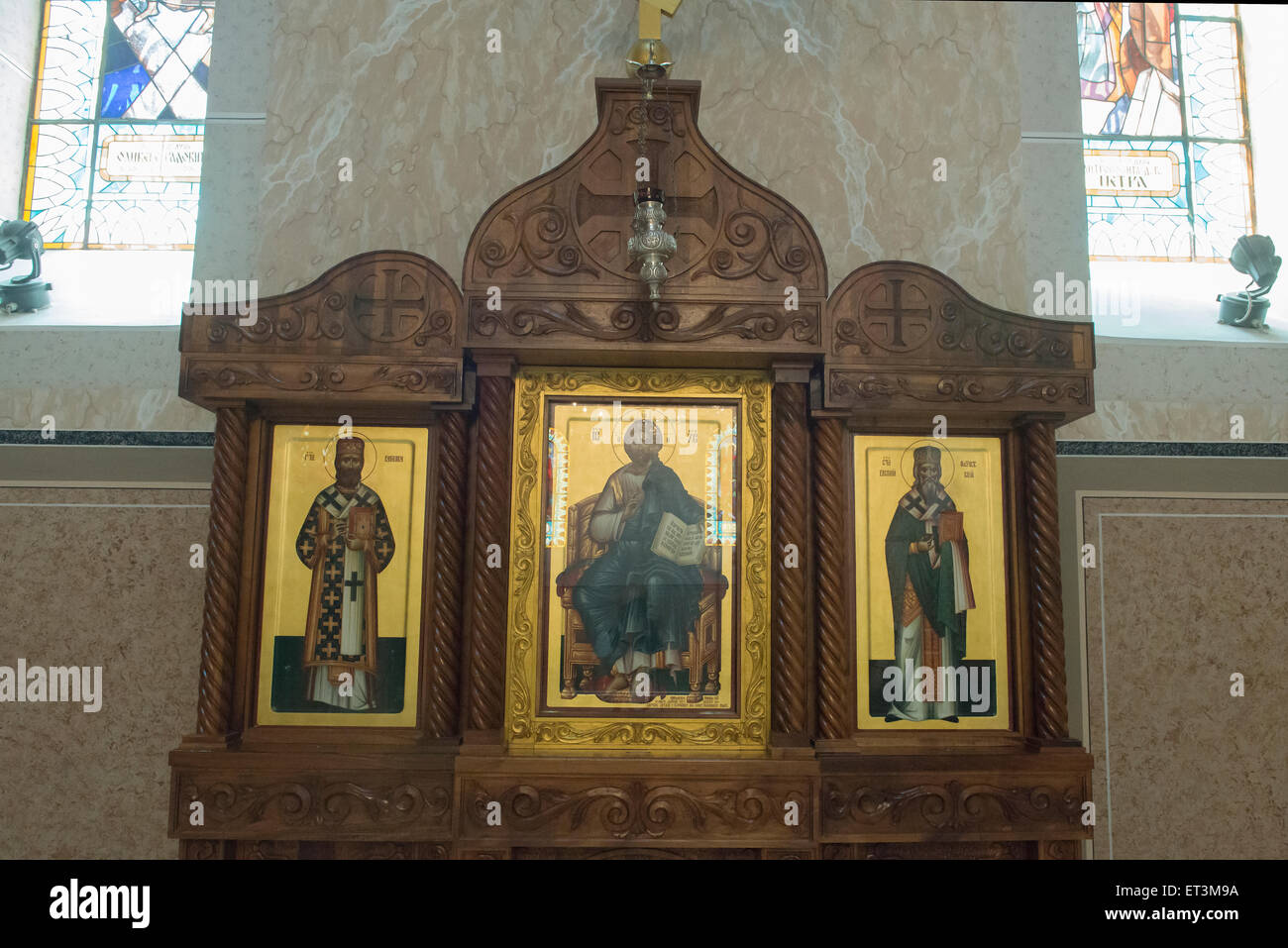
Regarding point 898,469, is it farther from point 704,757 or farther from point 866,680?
point 704,757

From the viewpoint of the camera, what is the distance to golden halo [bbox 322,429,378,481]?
4023 mm

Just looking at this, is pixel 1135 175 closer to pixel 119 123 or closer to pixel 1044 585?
pixel 1044 585

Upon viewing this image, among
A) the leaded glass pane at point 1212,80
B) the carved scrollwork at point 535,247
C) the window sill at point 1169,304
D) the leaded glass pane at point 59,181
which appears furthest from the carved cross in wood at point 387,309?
the leaded glass pane at point 1212,80

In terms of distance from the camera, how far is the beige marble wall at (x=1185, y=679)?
4719mm

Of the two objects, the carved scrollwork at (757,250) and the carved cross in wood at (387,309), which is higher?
the carved scrollwork at (757,250)

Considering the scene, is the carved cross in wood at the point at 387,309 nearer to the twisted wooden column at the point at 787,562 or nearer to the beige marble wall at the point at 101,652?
the twisted wooden column at the point at 787,562

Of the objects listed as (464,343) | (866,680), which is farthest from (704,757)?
(464,343)

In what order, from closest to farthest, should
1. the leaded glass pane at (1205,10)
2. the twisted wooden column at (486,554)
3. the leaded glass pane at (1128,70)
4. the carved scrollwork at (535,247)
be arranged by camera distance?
the twisted wooden column at (486,554), the carved scrollwork at (535,247), the leaded glass pane at (1128,70), the leaded glass pane at (1205,10)

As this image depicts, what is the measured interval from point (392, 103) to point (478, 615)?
298 centimetres

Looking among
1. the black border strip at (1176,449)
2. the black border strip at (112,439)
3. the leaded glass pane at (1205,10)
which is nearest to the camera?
the black border strip at (112,439)

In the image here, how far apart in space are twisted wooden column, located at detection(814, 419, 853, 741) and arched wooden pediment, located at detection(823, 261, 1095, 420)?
274 millimetres

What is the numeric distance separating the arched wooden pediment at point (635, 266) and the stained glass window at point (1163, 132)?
113 inches
